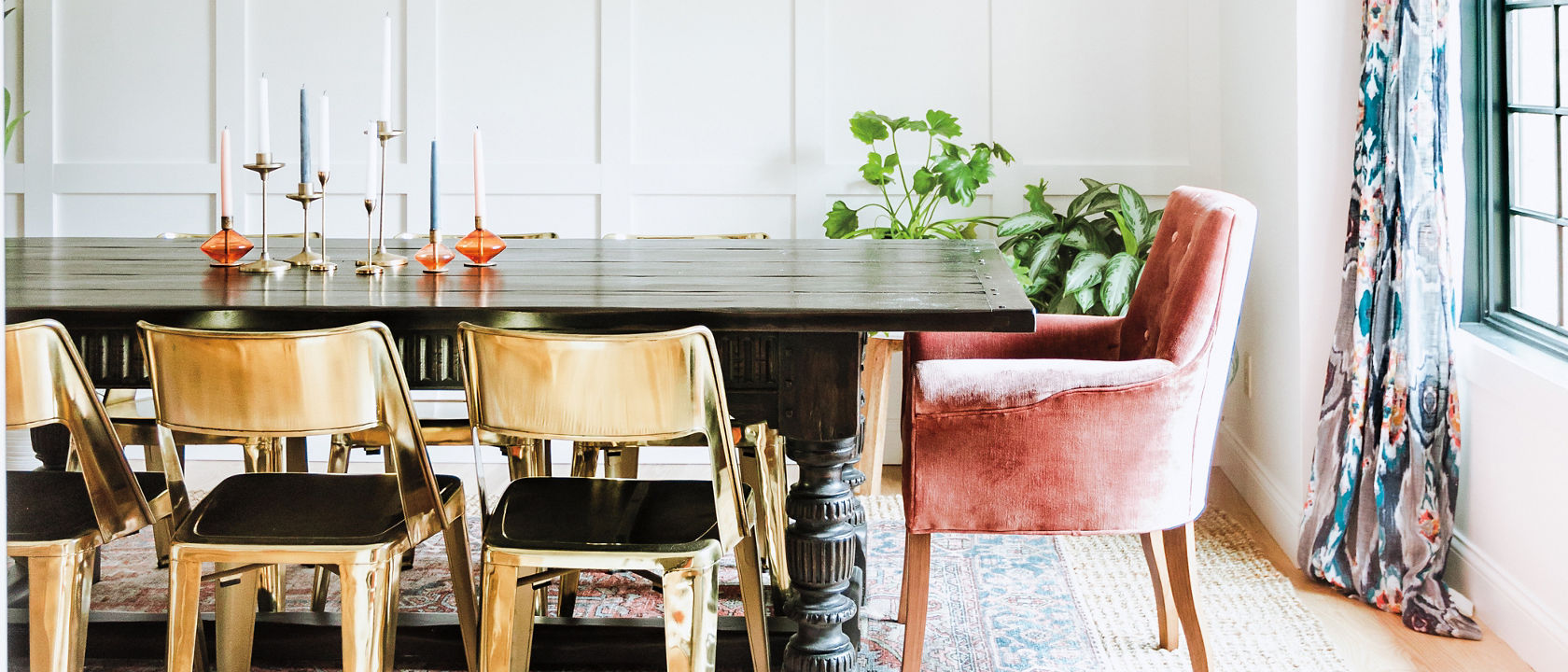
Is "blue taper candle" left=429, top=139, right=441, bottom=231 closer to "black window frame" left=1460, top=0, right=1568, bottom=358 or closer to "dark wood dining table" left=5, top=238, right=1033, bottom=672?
"dark wood dining table" left=5, top=238, right=1033, bottom=672

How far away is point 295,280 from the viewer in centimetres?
217

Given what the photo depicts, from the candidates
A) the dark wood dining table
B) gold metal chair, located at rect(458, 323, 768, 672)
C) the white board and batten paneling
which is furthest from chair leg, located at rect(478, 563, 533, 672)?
the white board and batten paneling

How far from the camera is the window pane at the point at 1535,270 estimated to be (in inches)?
97.5

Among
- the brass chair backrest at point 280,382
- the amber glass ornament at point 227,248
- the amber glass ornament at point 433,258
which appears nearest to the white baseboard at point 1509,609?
the brass chair backrest at point 280,382

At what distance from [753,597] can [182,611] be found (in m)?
0.86

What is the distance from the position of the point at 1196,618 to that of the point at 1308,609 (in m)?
0.64

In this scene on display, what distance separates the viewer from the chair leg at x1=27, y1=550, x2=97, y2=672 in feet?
5.81

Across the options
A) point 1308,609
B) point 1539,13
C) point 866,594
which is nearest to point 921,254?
point 866,594

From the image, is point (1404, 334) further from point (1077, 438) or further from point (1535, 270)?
point (1077, 438)

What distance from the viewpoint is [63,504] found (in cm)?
188

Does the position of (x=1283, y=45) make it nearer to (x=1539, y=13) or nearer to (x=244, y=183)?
(x=1539, y=13)

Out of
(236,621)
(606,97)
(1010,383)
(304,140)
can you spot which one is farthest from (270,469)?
(606,97)

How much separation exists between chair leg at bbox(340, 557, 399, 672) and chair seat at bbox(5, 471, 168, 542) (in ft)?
1.29

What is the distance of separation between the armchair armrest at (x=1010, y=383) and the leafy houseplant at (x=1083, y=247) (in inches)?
48.3
